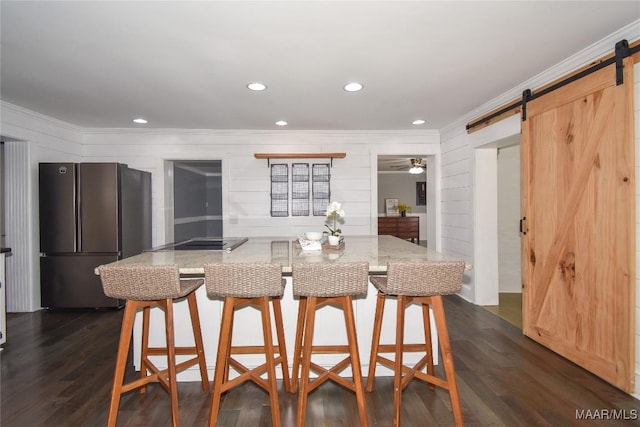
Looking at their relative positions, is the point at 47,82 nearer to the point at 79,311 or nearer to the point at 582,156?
the point at 79,311

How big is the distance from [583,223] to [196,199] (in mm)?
7369

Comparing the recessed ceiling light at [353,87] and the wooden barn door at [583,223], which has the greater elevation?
the recessed ceiling light at [353,87]

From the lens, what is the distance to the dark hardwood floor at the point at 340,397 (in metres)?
2.03

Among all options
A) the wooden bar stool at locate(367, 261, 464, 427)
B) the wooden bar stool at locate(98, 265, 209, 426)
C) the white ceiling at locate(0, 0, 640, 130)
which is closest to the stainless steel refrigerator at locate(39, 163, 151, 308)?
the white ceiling at locate(0, 0, 640, 130)

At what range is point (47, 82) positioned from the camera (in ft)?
10.2

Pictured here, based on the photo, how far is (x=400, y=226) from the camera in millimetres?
10023

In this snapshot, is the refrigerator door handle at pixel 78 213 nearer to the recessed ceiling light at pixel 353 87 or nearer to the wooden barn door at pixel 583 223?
the recessed ceiling light at pixel 353 87

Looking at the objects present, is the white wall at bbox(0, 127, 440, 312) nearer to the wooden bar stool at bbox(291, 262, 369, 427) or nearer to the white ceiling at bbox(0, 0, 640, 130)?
the white ceiling at bbox(0, 0, 640, 130)

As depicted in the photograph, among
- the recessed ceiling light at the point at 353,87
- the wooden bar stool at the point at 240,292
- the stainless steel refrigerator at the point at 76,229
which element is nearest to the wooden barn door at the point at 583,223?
the recessed ceiling light at the point at 353,87

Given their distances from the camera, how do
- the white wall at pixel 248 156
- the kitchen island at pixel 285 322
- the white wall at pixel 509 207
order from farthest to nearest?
1. the white wall at pixel 248 156
2. the white wall at pixel 509 207
3. the kitchen island at pixel 285 322

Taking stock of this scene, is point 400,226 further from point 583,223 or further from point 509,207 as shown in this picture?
point 583,223

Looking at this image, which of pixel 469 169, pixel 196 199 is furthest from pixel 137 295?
pixel 196 199

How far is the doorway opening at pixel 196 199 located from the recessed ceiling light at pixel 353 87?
328 cm

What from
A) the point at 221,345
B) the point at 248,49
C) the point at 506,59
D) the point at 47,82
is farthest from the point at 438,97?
the point at 47,82
